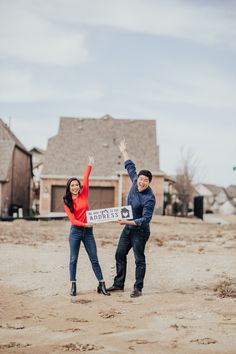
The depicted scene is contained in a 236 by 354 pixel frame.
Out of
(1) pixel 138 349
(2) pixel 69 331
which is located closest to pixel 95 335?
(2) pixel 69 331

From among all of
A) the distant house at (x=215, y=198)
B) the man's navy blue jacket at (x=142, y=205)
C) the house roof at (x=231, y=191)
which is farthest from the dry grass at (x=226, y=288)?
the house roof at (x=231, y=191)

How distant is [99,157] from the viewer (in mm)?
46312

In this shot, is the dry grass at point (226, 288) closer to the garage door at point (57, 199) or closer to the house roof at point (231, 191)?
the garage door at point (57, 199)

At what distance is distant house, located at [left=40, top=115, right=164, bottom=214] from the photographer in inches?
1735

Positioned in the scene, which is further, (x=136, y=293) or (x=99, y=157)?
(x=99, y=157)

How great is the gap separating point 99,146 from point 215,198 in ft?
183

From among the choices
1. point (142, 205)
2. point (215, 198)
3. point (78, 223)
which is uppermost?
point (215, 198)

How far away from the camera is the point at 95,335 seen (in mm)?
6285

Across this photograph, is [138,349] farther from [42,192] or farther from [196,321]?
[42,192]

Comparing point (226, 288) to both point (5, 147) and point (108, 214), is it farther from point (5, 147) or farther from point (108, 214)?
point (5, 147)

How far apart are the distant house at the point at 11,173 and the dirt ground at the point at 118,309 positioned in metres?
26.1

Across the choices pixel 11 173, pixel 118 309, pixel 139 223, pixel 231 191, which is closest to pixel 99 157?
pixel 11 173

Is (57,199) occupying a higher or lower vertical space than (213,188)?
lower

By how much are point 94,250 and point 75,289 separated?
2.19ft
